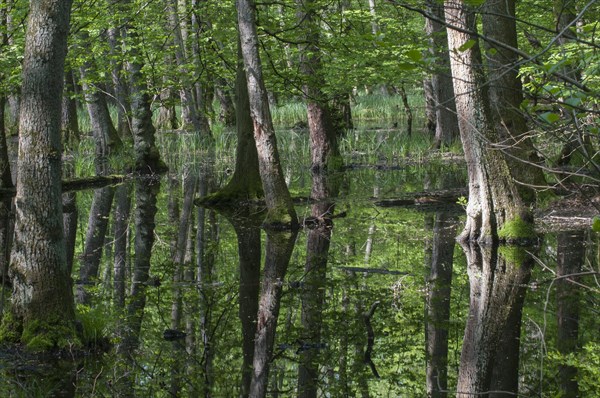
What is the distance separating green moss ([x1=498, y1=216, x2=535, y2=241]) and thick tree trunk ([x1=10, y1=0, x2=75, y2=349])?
5.75 m

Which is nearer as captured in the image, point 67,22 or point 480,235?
point 67,22

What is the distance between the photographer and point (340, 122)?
21281 millimetres

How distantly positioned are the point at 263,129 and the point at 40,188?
5480 mm

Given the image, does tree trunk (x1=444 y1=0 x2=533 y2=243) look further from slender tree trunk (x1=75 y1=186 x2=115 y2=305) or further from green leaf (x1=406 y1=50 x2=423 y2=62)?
green leaf (x1=406 y1=50 x2=423 y2=62)

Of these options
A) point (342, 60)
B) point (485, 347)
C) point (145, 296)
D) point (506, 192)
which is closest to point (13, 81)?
point (342, 60)

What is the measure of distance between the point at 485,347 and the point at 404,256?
3764mm

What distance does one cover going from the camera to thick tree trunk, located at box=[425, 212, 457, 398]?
5.70 meters

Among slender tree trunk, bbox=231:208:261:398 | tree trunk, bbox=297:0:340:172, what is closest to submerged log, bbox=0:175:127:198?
tree trunk, bbox=297:0:340:172

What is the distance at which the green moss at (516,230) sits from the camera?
32.7 feet

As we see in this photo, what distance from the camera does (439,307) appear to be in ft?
24.6

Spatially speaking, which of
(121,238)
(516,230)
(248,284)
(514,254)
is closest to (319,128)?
(121,238)

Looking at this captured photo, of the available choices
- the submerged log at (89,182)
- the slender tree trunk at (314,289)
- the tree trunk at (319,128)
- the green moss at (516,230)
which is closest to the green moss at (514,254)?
the green moss at (516,230)

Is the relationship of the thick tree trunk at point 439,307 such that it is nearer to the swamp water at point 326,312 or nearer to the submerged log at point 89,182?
the swamp water at point 326,312

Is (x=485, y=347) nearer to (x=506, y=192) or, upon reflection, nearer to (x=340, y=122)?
(x=506, y=192)
